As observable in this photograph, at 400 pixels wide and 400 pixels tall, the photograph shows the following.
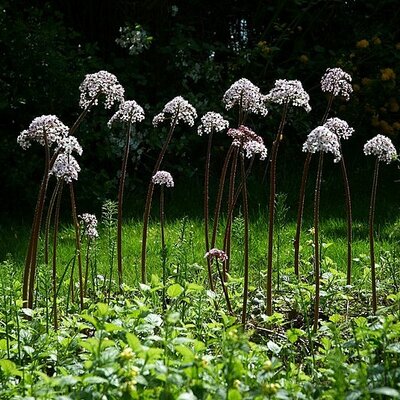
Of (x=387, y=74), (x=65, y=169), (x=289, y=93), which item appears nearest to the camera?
(x=65, y=169)

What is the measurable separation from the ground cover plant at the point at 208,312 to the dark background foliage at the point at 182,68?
5.97 feet

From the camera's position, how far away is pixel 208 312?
11.0 ft

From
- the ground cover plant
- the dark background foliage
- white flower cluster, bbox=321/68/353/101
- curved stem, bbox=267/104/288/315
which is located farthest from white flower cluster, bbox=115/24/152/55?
curved stem, bbox=267/104/288/315

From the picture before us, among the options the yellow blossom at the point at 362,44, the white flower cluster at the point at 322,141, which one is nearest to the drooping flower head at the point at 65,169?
the white flower cluster at the point at 322,141

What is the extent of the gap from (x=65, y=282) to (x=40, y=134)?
4.66 feet

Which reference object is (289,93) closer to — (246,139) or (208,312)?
(246,139)

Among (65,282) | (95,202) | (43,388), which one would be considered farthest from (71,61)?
(43,388)

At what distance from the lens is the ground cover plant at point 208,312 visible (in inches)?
84.4

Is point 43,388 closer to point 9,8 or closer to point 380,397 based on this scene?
point 380,397

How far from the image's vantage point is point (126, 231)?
577cm

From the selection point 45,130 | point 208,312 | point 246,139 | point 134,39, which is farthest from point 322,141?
point 134,39

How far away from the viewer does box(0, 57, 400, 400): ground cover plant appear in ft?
7.03

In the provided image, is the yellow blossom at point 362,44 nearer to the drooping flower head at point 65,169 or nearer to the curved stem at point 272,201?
the curved stem at point 272,201

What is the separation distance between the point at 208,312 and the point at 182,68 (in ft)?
14.4
